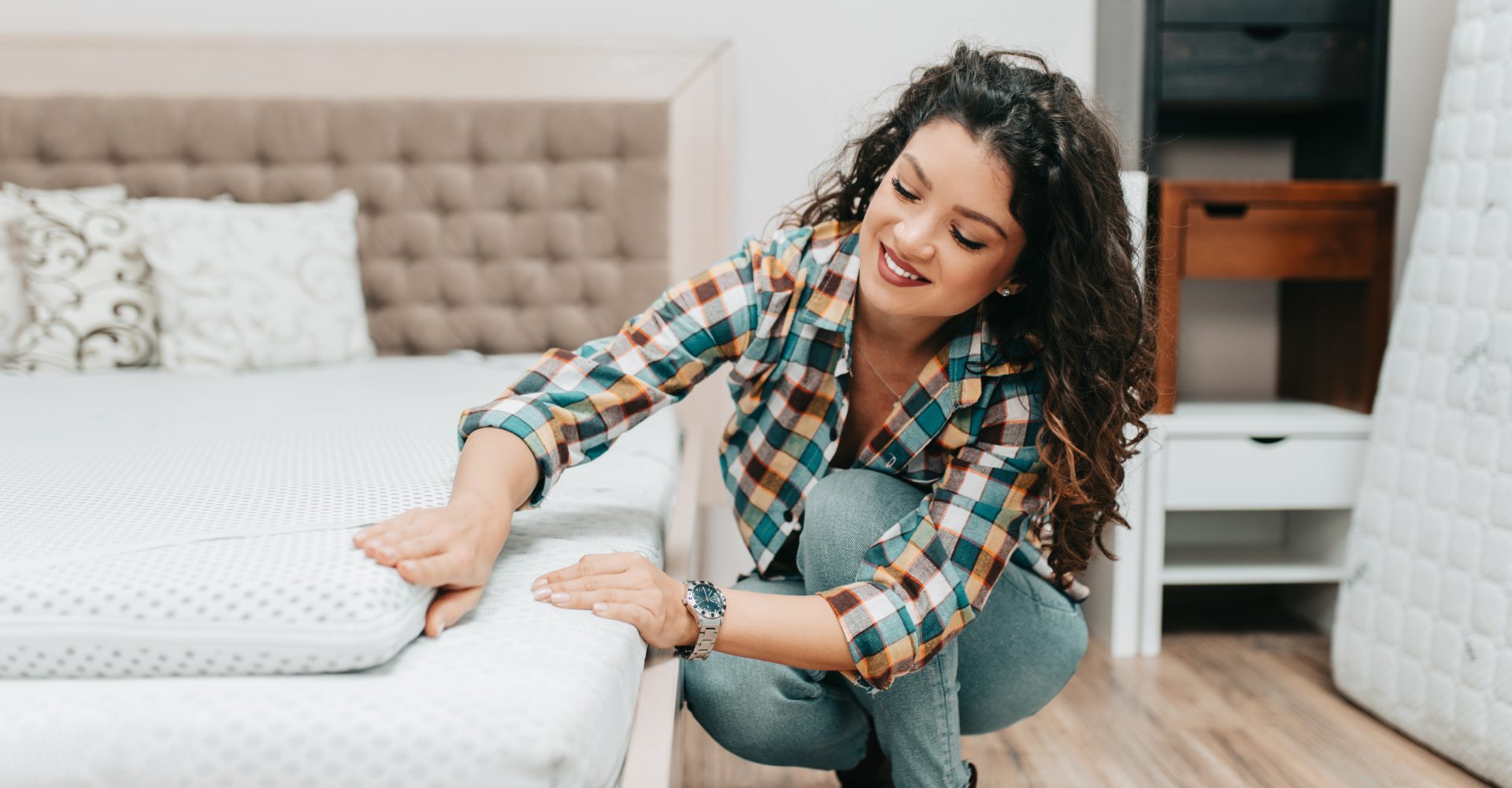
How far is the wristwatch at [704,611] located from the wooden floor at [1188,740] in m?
0.71

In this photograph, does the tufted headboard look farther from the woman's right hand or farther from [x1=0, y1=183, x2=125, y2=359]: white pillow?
the woman's right hand

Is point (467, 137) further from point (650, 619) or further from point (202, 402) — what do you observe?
point (650, 619)

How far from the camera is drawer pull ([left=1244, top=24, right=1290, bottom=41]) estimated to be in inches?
77.4

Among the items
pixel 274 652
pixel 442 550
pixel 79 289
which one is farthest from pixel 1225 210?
pixel 79 289

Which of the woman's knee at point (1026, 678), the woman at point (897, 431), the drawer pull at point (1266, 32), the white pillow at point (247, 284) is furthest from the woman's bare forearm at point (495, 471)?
the drawer pull at point (1266, 32)

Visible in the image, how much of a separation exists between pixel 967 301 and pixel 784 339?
200 mm

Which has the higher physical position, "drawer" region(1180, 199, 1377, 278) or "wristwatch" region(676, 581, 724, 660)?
"drawer" region(1180, 199, 1377, 278)

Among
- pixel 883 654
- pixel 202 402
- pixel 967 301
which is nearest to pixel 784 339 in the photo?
pixel 967 301

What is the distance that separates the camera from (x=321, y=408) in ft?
4.76

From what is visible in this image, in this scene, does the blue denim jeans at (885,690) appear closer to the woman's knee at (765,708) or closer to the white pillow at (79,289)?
the woman's knee at (765,708)

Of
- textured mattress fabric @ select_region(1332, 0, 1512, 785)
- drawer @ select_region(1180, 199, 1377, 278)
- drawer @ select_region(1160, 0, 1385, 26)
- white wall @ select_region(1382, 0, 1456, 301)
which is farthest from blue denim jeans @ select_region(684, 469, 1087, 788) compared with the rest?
white wall @ select_region(1382, 0, 1456, 301)

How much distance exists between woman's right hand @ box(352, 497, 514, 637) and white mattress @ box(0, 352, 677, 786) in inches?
0.5

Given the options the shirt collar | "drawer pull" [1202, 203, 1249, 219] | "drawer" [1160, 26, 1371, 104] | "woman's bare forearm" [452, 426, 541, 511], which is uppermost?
"drawer" [1160, 26, 1371, 104]

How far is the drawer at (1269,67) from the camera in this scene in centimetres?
196
